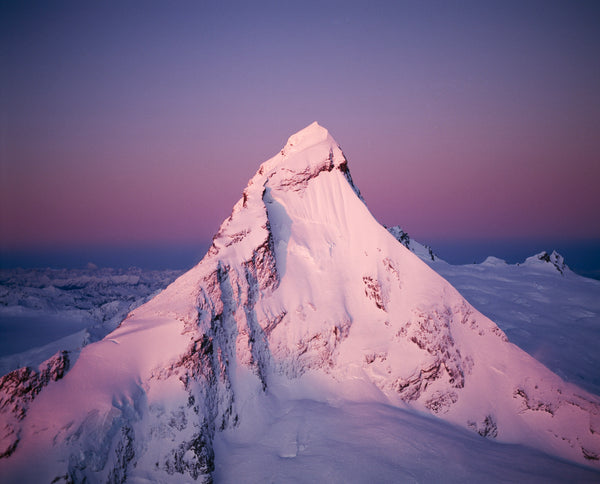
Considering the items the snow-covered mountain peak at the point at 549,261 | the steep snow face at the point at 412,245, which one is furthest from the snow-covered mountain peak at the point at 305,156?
the snow-covered mountain peak at the point at 549,261

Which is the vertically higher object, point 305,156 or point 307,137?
point 307,137

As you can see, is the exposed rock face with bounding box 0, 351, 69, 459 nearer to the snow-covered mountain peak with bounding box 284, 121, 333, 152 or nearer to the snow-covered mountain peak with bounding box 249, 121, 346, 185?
the snow-covered mountain peak with bounding box 249, 121, 346, 185

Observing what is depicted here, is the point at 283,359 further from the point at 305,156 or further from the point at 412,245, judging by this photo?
the point at 412,245

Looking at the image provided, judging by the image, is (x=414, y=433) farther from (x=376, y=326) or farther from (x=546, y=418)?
(x=546, y=418)

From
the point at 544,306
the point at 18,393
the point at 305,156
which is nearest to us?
the point at 18,393

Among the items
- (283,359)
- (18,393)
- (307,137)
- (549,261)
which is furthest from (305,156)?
(549,261)

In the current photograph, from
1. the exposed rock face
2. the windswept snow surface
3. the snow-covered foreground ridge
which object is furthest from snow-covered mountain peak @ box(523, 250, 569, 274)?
the exposed rock face

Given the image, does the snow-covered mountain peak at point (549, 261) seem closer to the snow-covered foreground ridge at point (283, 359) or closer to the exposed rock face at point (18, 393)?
the snow-covered foreground ridge at point (283, 359)

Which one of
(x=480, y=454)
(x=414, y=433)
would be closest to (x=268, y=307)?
(x=414, y=433)

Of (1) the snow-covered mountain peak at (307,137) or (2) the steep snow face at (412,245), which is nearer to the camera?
(1) the snow-covered mountain peak at (307,137)
